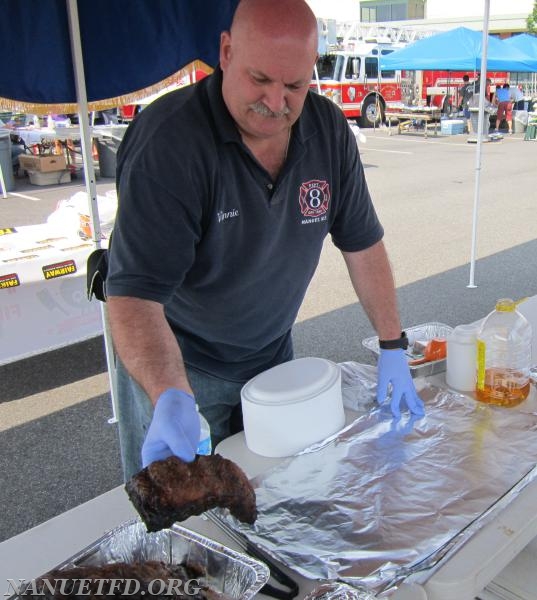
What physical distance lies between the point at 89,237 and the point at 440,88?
19.4 meters

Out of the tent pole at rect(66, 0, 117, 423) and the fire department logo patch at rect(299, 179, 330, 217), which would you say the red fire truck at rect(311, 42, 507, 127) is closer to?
the tent pole at rect(66, 0, 117, 423)

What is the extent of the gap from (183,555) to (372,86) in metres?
19.0

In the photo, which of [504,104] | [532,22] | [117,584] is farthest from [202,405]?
[532,22]

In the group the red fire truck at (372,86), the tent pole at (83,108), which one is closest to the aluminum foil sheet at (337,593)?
the tent pole at (83,108)

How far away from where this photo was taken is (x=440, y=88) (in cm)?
2073

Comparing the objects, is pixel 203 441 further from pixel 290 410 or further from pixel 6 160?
pixel 6 160

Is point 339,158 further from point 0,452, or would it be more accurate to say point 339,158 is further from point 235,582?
point 0,452

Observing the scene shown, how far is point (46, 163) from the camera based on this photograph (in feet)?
33.3

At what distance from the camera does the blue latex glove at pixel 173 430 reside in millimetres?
1089

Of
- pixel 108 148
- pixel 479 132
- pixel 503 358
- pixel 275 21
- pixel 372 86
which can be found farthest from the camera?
pixel 372 86

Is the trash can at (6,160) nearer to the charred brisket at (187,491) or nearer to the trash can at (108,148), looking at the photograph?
the trash can at (108,148)

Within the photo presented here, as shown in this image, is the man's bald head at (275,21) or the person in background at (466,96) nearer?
the man's bald head at (275,21)

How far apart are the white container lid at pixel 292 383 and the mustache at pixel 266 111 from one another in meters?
0.56

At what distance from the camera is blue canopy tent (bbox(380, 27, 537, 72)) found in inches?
437
